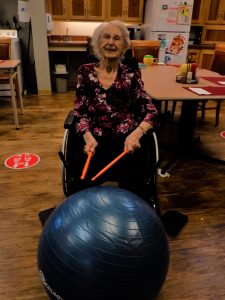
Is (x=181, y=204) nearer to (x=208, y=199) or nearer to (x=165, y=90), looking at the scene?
→ (x=208, y=199)

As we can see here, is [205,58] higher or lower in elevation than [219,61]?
lower

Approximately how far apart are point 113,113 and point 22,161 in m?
1.26

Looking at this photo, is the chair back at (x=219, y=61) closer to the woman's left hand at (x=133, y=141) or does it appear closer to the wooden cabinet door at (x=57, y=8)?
the woman's left hand at (x=133, y=141)

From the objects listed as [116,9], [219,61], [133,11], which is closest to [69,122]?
[219,61]

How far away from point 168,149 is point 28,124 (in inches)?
70.4

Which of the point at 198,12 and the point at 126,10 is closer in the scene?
the point at 126,10

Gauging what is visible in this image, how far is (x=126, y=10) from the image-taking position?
514 centimetres

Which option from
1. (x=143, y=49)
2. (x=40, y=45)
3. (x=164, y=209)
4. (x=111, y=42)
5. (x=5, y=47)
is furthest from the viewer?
(x=40, y=45)

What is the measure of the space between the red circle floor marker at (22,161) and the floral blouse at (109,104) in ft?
3.43

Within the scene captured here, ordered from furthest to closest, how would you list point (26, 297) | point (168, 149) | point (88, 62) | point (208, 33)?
point (208, 33)
point (168, 149)
point (88, 62)
point (26, 297)

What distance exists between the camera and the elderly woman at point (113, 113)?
1.54 meters

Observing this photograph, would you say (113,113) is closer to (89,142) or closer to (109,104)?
(109,104)

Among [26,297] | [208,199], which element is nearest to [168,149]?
[208,199]

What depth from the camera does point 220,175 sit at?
2.35 meters
